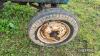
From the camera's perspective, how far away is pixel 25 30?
11.5 ft

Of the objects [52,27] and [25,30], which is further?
[25,30]

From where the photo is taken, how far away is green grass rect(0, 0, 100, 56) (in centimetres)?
324

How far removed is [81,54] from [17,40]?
3.35 ft

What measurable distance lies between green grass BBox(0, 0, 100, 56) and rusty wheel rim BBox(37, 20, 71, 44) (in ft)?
0.78

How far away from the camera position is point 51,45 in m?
3.20

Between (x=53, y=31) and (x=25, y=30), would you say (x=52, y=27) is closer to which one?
(x=53, y=31)

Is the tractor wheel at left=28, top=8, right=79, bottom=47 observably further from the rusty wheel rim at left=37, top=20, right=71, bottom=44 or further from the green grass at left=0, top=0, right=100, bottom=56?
the green grass at left=0, top=0, right=100, bottom=56

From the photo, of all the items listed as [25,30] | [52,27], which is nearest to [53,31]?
[52,27]

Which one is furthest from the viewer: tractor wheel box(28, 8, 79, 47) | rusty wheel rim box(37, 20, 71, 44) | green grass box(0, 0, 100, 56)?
green grass box(0, 0, 100, 56)

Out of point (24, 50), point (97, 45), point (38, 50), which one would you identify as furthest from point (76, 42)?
point (24, 50)

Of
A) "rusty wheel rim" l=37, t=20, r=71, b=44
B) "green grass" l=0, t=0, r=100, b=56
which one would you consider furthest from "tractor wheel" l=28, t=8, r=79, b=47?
"green grass" l=0, t=0, r=100, b=56

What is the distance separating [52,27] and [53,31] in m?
0.07

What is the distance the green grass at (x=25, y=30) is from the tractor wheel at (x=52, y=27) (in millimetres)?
201

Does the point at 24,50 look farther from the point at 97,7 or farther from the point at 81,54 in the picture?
the point at 97,7
